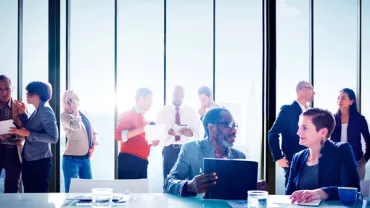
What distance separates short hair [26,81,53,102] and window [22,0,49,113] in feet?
3.74

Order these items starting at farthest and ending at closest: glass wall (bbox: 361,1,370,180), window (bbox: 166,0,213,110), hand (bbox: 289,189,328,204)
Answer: glass wall (bbox: 361,1,370,180)
window (bbox: 166,0,213,110)
hand (bbox: 289,189,328,204)

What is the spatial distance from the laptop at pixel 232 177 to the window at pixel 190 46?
8.66 ft

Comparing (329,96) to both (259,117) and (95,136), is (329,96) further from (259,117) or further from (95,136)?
(95,136)

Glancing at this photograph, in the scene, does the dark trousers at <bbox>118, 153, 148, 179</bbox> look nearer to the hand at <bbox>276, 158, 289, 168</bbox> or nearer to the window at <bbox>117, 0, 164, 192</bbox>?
the window at <bbox>117, 0, 164, 192</bbox>

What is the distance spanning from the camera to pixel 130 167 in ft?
13.0

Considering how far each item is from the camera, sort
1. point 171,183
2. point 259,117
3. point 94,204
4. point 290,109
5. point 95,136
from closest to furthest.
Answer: point 94,204
point 171,183
point 290,109
point 95,136
point 259,117

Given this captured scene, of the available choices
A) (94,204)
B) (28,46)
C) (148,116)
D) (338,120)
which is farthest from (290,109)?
(28,46)

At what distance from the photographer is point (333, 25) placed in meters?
5.35

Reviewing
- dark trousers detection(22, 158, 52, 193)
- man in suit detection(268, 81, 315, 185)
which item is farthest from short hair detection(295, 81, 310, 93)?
dark trousers detection(22, 158, 52, 193)

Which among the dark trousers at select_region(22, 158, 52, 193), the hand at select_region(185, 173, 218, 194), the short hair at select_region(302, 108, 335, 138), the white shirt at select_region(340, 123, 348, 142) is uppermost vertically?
the short hair at select_region(302, 108, 335, 138)

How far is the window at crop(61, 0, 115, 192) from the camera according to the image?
15.7 feet

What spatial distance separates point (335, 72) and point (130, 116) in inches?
116

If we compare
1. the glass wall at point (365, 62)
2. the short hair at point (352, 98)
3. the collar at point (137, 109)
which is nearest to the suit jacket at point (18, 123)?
the collar at point (137, 109)

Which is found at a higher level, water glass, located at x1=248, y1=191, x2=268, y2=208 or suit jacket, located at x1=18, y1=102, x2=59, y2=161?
suit jacket, located at x1=18, y1=102, x2=59, y2=161
